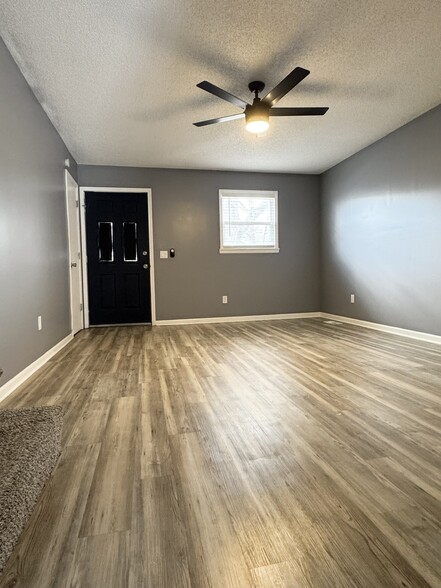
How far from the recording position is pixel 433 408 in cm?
179

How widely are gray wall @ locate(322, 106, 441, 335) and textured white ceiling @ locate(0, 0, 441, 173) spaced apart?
1.41 ft

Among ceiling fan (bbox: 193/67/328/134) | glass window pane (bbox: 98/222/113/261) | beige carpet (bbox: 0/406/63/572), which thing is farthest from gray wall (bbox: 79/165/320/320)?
beige carpet (bbox: 0/406/63/572)

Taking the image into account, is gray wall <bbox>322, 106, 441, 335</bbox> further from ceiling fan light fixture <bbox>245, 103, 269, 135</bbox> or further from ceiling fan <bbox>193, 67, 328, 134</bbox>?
ceiling fan light fixture <bbox>245, 103, 269, 135</bbox>

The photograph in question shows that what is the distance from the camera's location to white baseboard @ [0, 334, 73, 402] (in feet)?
6.88

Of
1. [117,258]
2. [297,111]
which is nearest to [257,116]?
[297,111]

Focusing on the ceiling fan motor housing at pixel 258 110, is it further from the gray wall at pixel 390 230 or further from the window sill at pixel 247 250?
the window sill at pixel 247 250

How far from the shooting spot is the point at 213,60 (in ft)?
8.38

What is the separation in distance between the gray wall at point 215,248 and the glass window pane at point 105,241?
643 millimetres

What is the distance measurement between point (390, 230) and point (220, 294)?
264cm

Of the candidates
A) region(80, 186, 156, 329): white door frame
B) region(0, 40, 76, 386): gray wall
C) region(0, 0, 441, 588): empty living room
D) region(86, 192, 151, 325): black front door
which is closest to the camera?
region(0, 0, 441, 588): empty living room

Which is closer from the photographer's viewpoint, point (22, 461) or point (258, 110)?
point (22, 461)

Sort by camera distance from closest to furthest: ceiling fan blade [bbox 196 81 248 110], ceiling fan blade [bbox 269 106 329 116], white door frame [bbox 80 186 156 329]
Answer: ceiling fan blade [bbox 196 81 248 110], ceiling fan blade [bbox 269 106 329 116], white door frame [bbox 80 186 156 329]

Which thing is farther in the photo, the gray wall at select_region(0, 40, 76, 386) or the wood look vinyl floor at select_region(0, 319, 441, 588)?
the gray wall at select_region(0, 40, 76, 386)

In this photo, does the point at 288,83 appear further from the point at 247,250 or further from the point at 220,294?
the point at 220,294
